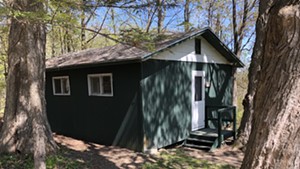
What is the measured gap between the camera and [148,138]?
20.4 ft

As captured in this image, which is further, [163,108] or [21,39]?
[163,108]

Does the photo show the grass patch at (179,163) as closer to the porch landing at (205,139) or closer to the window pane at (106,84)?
the porch landing at (205,139)

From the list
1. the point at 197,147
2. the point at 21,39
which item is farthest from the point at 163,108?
the point at 21,39

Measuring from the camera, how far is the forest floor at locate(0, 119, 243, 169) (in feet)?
17.3

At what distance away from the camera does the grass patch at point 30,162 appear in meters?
4.48

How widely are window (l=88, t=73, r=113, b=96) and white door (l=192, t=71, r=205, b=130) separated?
2.70m

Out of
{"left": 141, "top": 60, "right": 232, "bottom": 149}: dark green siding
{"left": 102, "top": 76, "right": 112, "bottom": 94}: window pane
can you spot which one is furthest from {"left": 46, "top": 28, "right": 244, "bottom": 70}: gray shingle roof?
{"left": 102, "top": 76, "right": 112, "bottom": 94}: window pane

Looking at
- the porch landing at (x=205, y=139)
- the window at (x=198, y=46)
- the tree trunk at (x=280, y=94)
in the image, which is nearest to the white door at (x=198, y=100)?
the porch landing at (x=205, y=139)

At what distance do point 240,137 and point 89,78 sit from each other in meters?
4.79

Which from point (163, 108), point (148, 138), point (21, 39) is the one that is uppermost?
point (21, 39)

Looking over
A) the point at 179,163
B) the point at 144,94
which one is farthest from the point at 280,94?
the point at 144,94

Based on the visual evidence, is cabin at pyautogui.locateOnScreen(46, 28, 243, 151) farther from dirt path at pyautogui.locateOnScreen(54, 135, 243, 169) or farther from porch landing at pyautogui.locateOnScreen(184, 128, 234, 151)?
dirt path at pyautogui.locateOnScreen(54, 135, 243, 169)

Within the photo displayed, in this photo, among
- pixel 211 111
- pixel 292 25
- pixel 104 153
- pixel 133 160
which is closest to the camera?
pixel 292 25

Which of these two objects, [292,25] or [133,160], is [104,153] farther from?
[292,25]
